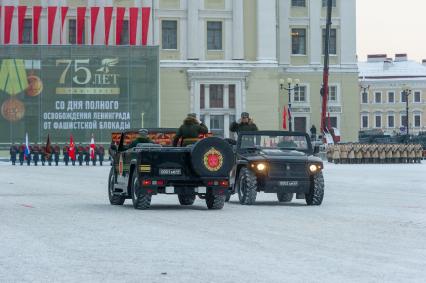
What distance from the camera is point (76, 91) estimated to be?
299 ft

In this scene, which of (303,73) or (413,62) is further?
(413,62)

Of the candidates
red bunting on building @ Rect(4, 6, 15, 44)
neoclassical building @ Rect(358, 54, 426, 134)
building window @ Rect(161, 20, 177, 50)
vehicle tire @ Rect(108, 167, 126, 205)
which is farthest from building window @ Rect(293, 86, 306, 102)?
vehicle tire @ Rect(108, 167, 126, 205)

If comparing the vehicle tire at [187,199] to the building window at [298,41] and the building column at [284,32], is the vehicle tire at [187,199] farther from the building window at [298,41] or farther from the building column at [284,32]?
the building window at [298,41]

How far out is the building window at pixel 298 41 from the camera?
104312 mm

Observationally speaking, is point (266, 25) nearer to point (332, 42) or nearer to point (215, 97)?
point (215, 97)

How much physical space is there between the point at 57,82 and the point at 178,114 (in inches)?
432

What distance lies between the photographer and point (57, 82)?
9100 centimetres

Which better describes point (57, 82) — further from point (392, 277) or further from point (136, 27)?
point (392, 277)

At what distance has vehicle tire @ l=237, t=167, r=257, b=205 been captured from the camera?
2531 cm

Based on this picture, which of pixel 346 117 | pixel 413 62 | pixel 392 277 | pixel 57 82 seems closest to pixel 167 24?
pixel 57 82

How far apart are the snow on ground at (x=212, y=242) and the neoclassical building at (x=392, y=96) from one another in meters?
135

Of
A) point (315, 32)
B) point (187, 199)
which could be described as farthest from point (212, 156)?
point (315, 32)

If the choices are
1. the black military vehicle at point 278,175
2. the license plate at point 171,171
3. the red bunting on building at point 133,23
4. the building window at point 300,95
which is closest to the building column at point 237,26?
the red bunting on building at point 133,23

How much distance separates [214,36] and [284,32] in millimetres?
7821
